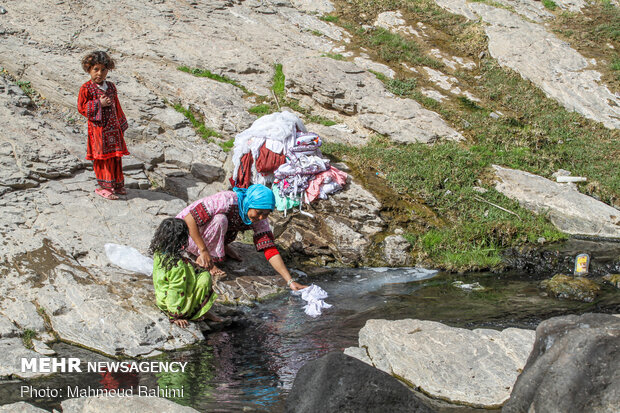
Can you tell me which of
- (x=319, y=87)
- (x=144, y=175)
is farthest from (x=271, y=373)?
(x=319, y=87)

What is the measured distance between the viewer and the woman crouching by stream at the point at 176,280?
5480 mm

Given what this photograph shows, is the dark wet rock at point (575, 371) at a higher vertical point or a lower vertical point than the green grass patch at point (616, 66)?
higher

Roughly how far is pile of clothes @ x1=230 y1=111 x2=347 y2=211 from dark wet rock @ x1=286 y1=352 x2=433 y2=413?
18.2 ft

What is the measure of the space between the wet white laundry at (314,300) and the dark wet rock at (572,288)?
283 centimetres

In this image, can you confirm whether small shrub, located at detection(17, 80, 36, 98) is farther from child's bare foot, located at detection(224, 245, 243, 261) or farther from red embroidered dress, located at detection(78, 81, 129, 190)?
child's bare foot, located at detection(224, 245, 243, 261)

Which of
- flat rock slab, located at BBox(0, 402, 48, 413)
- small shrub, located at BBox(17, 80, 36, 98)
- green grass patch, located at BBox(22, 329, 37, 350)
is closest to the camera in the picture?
flat rock slab, located at BBox(0, 402, 48, 413)

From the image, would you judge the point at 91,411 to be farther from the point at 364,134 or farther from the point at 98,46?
the point at 98,46

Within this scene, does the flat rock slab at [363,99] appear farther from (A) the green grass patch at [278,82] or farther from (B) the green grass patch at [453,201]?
(B) the green grass patch at [453,201]

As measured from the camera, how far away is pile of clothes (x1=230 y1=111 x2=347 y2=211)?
29.0ft

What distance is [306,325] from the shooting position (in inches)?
233

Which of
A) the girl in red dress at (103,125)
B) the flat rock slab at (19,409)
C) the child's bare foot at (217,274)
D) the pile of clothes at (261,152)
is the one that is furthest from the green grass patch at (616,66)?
the flat rock slab at (19,409)

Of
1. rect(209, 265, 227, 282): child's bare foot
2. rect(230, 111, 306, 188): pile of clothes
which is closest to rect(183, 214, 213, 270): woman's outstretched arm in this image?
rect(209, 265, 227, 282): child's bare foot

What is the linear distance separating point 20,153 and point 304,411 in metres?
6.17

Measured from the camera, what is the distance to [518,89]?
43.2ft
